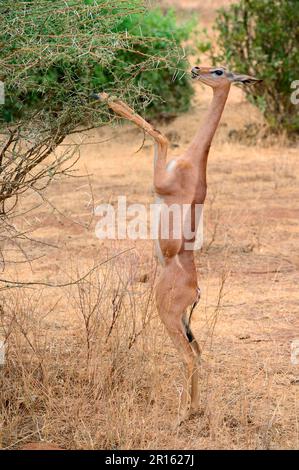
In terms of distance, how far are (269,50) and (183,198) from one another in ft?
26.4

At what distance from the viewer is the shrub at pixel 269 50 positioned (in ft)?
38.2

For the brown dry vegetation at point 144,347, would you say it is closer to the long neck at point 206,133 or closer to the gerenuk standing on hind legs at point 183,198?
the gerenuk standing on hind legs at point 183,198

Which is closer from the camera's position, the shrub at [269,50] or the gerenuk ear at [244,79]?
the gerenuk ear at [244,79]

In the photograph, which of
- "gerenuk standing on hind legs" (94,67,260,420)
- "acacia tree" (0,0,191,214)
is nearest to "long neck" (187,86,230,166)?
"gerenuk standing on hind legs" (94,67,260,420)

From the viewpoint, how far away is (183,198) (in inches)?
168

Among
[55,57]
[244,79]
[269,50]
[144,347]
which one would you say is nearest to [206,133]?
[244,79]

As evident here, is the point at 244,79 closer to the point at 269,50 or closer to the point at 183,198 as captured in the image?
the point at 183,198

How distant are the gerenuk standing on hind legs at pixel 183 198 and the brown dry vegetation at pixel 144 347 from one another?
10.9 inches

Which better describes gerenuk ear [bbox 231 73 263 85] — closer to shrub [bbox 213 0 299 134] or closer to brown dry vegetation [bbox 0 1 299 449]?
brown dry vegetation [bbox 0 1 299 449]

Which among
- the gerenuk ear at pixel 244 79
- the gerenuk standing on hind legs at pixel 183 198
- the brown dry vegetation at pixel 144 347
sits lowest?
the brown dry vegetation at pixel 144 347

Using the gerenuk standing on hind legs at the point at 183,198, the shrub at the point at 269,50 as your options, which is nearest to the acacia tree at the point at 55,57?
the gerenuk standing on hind legs at the point at 183,198

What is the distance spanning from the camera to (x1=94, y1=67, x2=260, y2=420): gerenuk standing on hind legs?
4.23 metres
